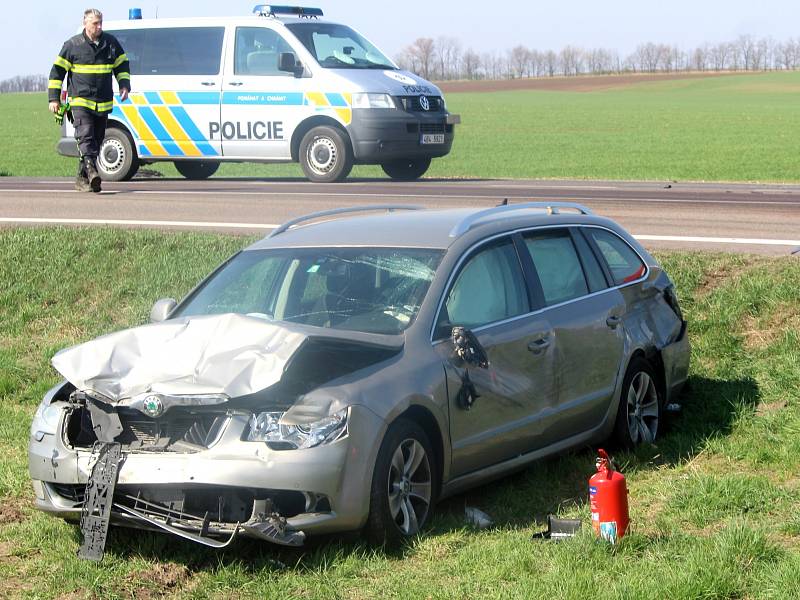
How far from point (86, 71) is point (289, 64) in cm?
318

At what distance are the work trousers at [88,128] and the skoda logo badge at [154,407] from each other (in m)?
10.2

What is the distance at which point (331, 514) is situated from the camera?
517 cm

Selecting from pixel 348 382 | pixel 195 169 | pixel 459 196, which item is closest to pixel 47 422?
pixel 348 382

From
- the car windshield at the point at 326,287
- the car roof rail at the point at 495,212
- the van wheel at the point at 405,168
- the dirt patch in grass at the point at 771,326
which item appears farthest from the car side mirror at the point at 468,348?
the van wheel at the point at 405,168

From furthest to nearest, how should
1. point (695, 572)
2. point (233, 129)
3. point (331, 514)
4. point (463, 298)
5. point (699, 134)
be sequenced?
point (699, 134) → point (233, 129) → point (463, 298) → point (331, 514) → point (695, 572)

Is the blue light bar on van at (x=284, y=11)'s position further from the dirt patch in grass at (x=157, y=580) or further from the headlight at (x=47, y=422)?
the dirt patch in grass at (x=157, y=580)

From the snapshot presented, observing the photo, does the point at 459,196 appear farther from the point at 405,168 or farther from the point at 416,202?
the point at 405,168

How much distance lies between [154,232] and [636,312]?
525 cm

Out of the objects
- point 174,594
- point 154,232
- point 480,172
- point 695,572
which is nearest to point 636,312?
point 695,572

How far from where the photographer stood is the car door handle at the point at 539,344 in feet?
21.1

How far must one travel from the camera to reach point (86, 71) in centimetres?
1478

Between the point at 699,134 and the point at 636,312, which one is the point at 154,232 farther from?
the point at 699,134

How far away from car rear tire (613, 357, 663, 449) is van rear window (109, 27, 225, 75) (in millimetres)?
11492

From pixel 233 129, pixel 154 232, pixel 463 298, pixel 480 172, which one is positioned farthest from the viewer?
pixel 480 172
